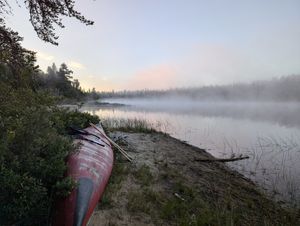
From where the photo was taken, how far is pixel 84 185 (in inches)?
189

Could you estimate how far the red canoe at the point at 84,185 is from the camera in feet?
13.7

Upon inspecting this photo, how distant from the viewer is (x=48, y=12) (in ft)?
19.8

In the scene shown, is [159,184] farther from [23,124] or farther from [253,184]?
[23,124]

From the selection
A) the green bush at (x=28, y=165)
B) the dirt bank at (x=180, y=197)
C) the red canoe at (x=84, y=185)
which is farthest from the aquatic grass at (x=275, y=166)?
the green bush at (x=28, y=165)

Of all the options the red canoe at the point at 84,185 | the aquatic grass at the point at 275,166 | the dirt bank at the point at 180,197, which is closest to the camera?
the red canoe at the point at 84,185

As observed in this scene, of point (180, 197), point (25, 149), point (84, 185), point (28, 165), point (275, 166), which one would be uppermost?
point (25, 149)

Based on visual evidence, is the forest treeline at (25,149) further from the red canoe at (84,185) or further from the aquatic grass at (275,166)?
the aquatic grass at (275,166)

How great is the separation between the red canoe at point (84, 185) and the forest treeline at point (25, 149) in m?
0.17

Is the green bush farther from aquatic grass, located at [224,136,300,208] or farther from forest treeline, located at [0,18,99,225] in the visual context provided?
aquatic grass, located at [224,136,300,208]

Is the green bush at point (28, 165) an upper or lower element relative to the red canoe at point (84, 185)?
upper

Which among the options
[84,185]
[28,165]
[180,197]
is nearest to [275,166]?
[180,197]

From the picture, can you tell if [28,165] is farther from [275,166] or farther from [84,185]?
[275,166]

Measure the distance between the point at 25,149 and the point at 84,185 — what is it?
1.15 metres

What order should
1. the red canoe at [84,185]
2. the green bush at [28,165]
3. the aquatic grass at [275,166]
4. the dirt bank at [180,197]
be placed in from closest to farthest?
the green bush at [28,165] < the red canoe at [84,185] < the dirt bank at [180,197] < the aquatic grass at [275,166]
